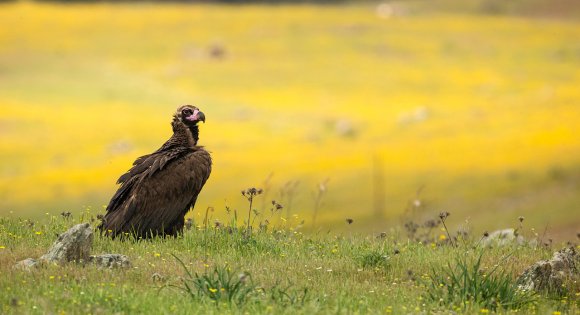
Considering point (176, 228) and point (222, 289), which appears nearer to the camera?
point (222, 289)

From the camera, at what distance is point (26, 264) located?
1218 cm

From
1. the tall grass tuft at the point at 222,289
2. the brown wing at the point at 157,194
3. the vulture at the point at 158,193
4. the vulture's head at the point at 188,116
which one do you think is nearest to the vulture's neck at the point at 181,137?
the vulture's head at the point at 188,116

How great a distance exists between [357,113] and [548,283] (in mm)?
83410

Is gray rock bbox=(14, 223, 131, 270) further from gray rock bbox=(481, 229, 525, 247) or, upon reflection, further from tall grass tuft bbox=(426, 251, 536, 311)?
gray rock bbox=(481, 229, 525, 247)

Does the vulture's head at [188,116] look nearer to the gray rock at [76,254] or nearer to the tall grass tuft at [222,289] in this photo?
the gray rock at [76,254]

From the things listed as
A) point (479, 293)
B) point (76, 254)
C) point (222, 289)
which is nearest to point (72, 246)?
point (76, 254)

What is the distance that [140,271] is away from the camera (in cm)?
1246

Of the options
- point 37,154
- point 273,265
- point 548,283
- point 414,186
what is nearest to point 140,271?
point 273,265

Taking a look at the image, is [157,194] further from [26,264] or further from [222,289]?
[222,289]

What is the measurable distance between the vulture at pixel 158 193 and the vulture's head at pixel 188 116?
2.53 ft

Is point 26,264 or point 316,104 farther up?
point 316,104

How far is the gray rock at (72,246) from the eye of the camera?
12328 millimetres

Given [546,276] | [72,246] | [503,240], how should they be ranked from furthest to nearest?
[503,240] → [546,276] → [72,246]

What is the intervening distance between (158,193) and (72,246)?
3.62m
